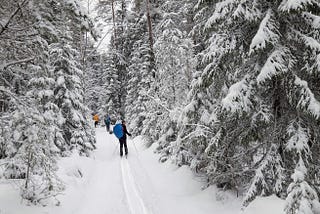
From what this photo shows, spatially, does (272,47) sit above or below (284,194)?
above

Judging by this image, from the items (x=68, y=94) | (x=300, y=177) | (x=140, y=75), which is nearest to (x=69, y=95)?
(x=68, y=94)

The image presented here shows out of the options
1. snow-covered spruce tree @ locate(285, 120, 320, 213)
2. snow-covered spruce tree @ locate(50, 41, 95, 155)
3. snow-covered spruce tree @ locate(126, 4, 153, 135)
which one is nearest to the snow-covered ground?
snow-covered spruce tree @ locate(285, 120, 320, 213)

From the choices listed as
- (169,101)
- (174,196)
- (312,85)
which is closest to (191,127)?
(174,196)

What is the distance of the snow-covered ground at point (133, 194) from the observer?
29.0 ft

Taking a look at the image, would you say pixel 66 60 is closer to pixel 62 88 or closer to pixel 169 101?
pixel 62 88

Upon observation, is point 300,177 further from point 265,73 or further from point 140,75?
point 140,75

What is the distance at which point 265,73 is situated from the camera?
6.89 metres

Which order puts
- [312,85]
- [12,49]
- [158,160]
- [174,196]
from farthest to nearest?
[158,160] < [174,196] < [12,49] < [312,85]

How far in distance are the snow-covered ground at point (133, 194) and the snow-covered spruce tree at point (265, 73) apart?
40.5 inches

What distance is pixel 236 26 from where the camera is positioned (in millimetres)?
8297

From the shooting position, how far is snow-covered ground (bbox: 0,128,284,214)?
8.85m

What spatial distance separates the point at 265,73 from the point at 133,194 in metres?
6.27

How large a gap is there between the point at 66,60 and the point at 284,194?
481 inches

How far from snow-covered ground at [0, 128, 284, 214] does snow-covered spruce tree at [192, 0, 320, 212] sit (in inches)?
40.5
